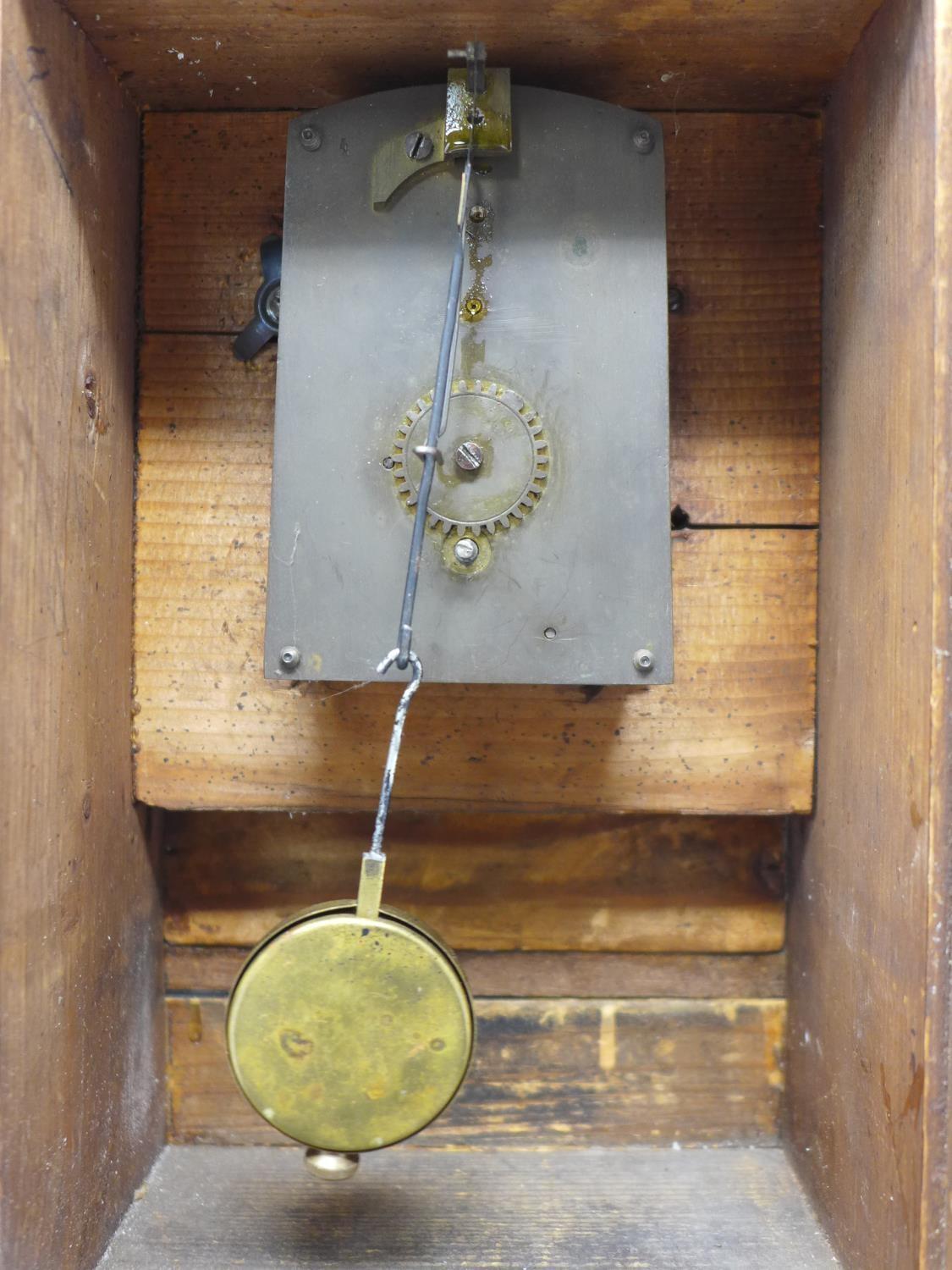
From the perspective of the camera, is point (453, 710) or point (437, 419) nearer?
point (437, 419)

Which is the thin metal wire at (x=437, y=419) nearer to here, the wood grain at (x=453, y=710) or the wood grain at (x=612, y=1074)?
the wood grain at (x=453, y=710)

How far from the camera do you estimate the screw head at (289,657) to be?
0.83 metres

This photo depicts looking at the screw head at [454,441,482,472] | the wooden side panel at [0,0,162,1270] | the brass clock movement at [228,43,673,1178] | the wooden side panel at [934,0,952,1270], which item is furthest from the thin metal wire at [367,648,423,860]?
the wooden side panel at [934,0,952,1270]

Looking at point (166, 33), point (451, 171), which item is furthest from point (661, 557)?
point (166, 33)

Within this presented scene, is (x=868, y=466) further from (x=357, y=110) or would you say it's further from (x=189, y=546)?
(x=189, y=546)

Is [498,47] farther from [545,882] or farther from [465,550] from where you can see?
[545,882]

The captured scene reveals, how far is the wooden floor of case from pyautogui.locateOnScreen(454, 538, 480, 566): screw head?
57cm

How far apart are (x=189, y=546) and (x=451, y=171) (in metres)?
0.40

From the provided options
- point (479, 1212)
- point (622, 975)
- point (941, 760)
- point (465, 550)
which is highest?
point (465, 550)

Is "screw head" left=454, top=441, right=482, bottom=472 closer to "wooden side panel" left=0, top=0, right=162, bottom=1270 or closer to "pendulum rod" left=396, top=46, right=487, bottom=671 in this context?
"pendulum rod" left=396, top=46, right=487, bottom=671

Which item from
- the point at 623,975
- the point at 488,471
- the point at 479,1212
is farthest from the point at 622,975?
the point at 488,471

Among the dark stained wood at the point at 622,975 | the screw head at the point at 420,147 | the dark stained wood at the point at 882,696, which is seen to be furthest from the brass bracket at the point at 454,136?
→ the dark stained wood at the point at 622,975

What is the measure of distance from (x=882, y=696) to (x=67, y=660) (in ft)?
2.02

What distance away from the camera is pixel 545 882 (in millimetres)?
1074
